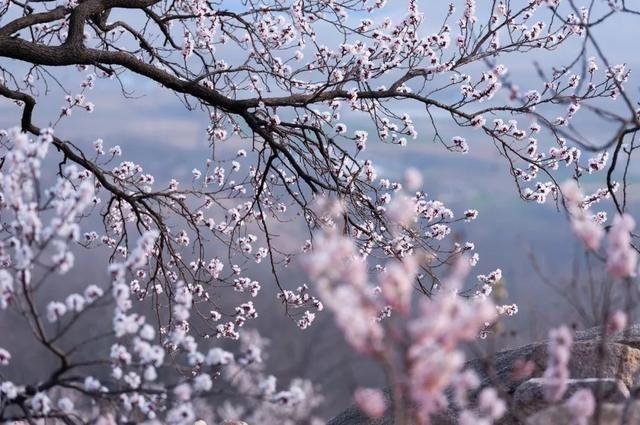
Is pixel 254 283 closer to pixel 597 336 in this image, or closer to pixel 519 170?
pixel 519 170

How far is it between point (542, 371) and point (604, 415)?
7.40 ft

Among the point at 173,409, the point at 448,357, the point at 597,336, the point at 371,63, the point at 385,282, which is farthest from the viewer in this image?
the point at 371,63

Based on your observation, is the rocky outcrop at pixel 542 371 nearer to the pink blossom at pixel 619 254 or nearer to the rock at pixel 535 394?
the rock at pixel 535 394

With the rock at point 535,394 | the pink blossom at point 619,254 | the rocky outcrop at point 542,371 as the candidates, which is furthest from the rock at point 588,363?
the pink blossom at point 619,254

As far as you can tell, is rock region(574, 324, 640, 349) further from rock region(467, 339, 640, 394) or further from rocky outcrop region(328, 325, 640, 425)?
rock region(467, 339, 640, 394)

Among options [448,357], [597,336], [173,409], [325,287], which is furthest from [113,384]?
[597,336]

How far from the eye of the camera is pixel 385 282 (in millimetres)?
2186

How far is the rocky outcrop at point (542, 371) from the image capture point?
15.2 ft

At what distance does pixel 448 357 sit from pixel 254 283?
21.8 ft

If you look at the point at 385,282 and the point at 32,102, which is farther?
the point at 32,102

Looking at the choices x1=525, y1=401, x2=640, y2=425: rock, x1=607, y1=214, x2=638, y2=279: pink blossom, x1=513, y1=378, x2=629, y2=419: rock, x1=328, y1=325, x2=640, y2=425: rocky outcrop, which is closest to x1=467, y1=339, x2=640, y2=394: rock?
x1=328, y1=325, x2=640, y2=425: rocky outcrop

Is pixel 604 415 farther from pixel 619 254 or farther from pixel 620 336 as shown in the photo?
pixel 620 336

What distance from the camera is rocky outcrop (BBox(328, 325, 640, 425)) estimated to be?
15.2 feet

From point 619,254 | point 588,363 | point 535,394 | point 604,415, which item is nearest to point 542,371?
point 588,363
